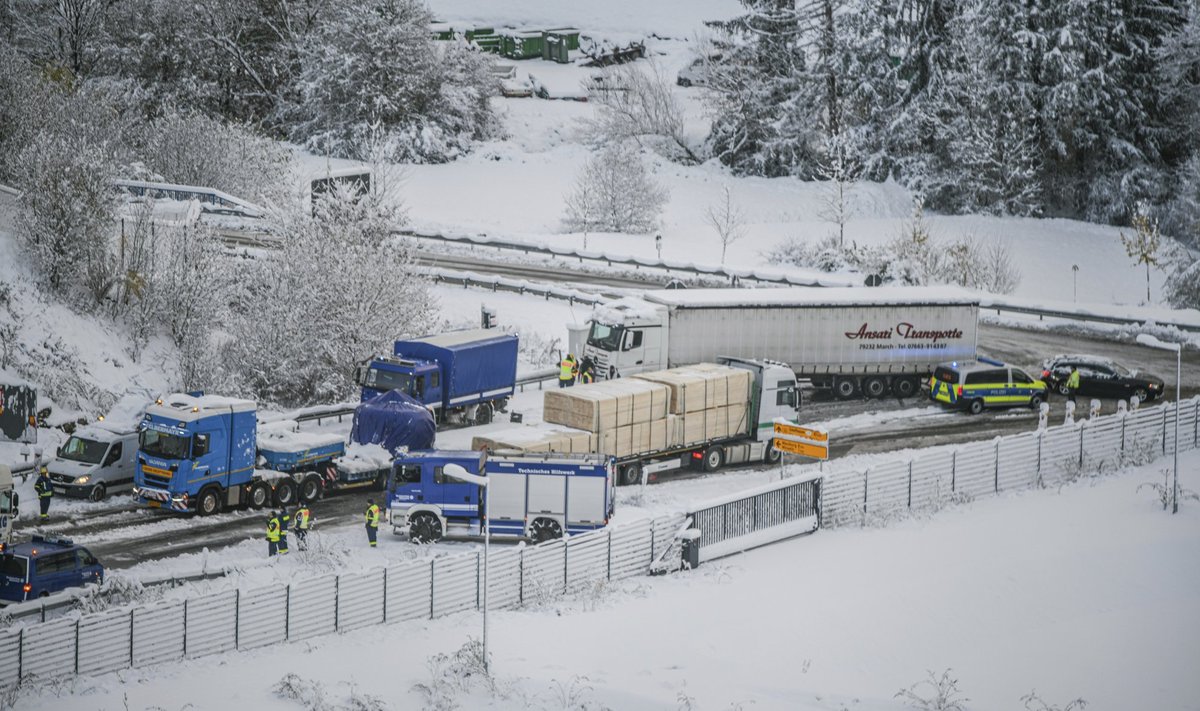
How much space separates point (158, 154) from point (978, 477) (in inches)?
1967

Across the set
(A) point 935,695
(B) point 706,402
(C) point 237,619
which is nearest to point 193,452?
(C) point 237,619

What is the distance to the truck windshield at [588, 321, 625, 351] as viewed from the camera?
41438 millimetres

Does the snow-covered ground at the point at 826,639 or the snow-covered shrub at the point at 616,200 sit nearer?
the snow-covered ground at the point at 826,639

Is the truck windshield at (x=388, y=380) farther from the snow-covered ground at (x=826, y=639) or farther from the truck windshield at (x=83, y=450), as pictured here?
the snow-covered ground at (x=826, y=639)

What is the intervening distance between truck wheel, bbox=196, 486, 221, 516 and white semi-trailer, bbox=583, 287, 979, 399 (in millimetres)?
12571

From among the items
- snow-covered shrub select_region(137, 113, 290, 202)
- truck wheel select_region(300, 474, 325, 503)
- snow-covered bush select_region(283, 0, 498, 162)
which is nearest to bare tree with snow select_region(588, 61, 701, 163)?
snow-covered bush select_region(283, 0, 498, 162)

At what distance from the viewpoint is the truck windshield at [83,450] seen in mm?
34375

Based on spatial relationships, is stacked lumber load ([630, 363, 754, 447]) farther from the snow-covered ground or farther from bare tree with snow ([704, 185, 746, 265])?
bare tree with snow ([704, 185, 746, 265])

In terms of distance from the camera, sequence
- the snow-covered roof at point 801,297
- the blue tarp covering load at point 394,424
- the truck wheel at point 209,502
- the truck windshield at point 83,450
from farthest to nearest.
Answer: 1. the snow-covered roof at point 801,297
2. the blue tarp covering load at point 394,424
3. the truck windshield at point 83,450
4. the truck wheel at point 209,502

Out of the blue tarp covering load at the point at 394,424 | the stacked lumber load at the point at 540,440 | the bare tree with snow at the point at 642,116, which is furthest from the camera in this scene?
the bare tree with snow at the point at 642,116

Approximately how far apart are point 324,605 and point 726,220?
48.7 metres

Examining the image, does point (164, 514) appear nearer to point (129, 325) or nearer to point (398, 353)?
point (398, 353)

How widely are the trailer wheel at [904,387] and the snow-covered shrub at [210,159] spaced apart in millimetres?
34967

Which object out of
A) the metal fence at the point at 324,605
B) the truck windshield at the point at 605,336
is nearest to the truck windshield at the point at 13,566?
the metal fence at the point at 324,605
